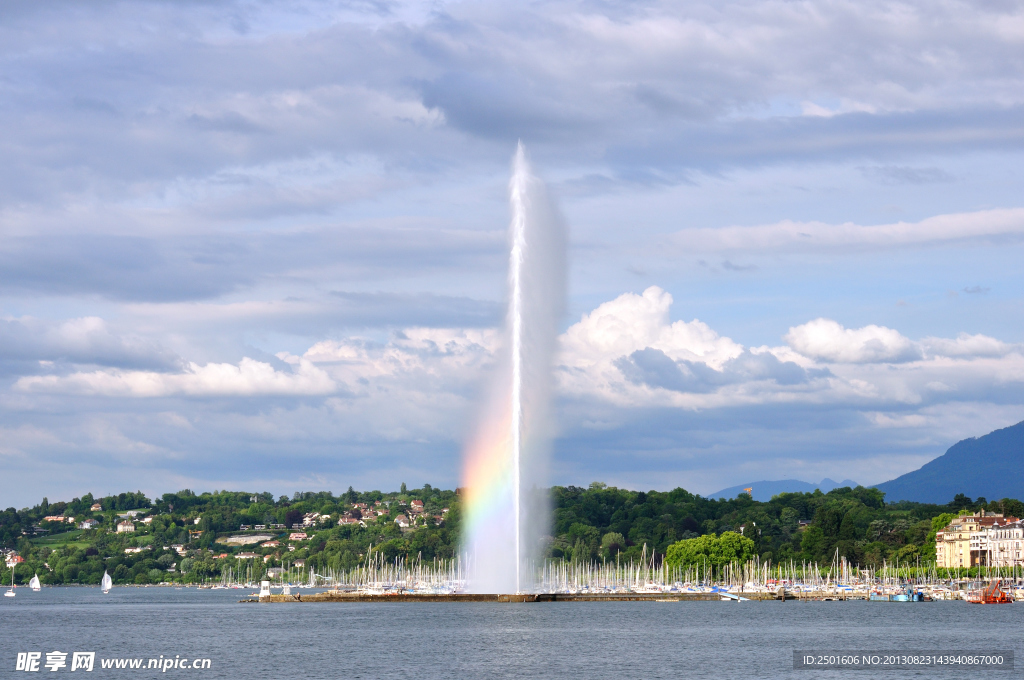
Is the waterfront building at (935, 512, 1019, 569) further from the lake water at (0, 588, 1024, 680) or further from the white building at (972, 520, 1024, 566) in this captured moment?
the lake water at (0, 588, 1024, 680)

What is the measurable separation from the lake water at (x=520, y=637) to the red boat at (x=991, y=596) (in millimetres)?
4050

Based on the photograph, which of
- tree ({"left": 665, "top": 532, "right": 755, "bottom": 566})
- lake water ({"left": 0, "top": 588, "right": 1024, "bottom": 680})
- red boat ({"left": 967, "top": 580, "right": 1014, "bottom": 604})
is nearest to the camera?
lake water ({"left": 0, "top": 588, "right": 1024, "bottom": 680})

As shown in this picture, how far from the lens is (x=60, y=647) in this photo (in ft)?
305

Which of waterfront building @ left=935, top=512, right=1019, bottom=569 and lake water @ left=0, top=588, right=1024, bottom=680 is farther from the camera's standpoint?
waterfront building @ left=935, top=512, right=1019, bottom=569

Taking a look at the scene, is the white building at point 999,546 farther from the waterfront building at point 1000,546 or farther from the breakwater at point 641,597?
the breakwater at point 641,597

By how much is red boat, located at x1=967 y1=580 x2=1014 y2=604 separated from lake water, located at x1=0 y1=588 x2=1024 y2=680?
4.05 meters

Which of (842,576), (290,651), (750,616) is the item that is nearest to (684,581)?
(842,576)

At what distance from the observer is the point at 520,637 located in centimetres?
8938

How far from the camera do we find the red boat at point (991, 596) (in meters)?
150

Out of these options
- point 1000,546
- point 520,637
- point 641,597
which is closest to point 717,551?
point 641,597

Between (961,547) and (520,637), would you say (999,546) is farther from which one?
(520,637)

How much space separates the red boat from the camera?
15025cm

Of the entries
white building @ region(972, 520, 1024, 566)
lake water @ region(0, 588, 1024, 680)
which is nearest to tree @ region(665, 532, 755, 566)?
lake water @ region(0, 588, 1024, 680)

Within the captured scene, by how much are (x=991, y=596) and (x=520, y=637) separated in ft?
276
